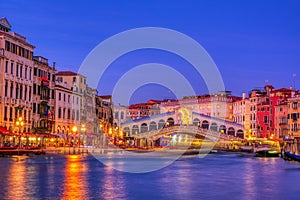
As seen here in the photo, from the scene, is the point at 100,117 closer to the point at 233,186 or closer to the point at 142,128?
the point at 142,128

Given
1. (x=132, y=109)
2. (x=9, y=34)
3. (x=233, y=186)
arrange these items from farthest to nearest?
(x=132, y=109)
(x=9, y=34)
(x=233, y=186)

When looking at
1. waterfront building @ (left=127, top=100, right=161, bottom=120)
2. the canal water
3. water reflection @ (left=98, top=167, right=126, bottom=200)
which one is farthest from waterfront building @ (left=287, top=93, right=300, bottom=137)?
waterfront building @ (left=127, top=100, right=161, bottom=120)

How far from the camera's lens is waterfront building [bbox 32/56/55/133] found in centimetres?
6016

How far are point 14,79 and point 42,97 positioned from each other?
842cm

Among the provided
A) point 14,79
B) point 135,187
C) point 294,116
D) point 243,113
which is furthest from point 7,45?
point 243,113

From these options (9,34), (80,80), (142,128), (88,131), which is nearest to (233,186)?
(9,34)

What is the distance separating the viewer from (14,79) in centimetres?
5388

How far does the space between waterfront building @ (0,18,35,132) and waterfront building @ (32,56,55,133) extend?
1.63 meters

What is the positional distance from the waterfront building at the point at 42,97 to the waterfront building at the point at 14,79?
1631 millimetres

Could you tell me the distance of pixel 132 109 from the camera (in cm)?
18912

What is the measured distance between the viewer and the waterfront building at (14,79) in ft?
168

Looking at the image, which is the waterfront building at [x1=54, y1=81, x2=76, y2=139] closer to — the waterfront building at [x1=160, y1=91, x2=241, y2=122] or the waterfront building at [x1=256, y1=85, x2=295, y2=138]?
the waterfront building at [x1=256, y1=85, x2=295, y2=138]

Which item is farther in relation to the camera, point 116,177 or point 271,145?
point 271,145

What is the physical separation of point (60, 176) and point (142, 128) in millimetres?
90931
